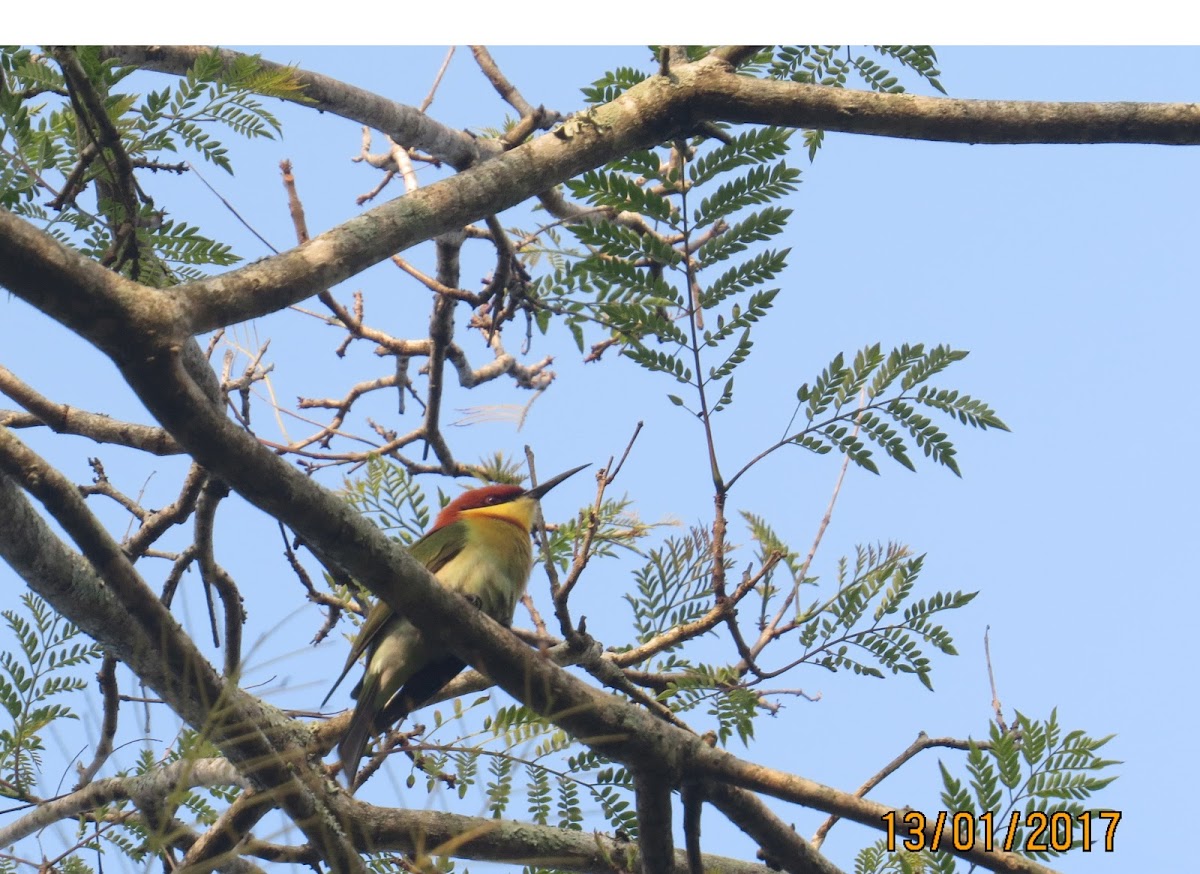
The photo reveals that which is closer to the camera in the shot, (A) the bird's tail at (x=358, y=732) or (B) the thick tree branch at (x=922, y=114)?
(B) the thick tree branch at (x=922, y=114)

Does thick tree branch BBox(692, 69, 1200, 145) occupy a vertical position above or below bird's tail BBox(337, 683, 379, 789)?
above

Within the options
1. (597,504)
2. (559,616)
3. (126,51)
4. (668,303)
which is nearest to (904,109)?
(668,303)

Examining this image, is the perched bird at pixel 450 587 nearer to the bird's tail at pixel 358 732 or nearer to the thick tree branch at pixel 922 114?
the bird's tail at pixel 358 732

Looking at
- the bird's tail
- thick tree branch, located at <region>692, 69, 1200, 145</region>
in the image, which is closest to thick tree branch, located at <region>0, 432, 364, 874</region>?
the bird's tail

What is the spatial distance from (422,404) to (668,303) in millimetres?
1982

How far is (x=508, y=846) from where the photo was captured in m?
3.21

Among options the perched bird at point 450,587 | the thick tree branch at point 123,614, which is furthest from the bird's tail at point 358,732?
the thick tree branch at point 123,614

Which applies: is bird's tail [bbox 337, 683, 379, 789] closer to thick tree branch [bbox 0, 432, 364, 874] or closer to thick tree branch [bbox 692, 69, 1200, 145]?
thick tree branch [bbox 0, 432, 364, 874]

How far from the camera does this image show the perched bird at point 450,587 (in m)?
3.95

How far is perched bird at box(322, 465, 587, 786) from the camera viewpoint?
395 centimetres

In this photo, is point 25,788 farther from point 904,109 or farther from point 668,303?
point 904,109

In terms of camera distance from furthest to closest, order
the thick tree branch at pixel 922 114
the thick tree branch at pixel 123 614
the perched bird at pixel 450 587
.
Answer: the perched bird at pixel 450 587
the thick tree branch at pixel 922 114
the thick tree branch at pixel 123 614
